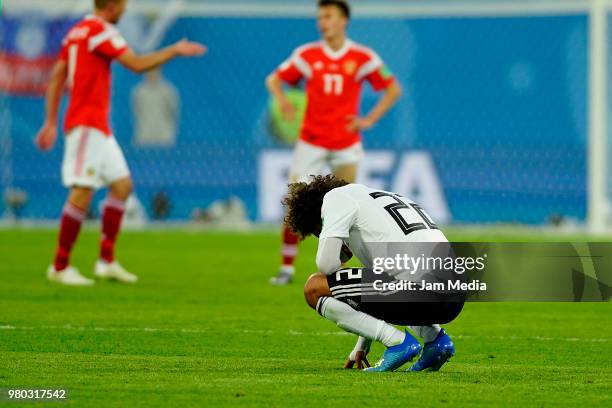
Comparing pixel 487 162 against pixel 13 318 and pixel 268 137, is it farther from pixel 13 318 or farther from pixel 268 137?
pixel 13 318

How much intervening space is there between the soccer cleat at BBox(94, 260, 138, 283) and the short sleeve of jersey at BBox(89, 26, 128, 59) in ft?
6.09

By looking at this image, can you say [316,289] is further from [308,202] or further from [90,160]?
[90,160]

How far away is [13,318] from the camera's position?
964 centimetres

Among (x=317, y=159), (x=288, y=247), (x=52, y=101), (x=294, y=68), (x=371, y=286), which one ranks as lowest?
(x=288, y=247)

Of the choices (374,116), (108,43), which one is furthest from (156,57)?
(374,116)

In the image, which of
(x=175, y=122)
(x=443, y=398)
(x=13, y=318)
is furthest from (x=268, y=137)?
(x=443, y=398)

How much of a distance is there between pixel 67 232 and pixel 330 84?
2.70m

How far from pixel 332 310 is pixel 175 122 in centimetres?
1464

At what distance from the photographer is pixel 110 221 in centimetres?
1262

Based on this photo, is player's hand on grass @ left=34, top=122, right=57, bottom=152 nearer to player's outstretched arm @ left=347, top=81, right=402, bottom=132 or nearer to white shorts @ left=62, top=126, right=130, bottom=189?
white shorts @ left=62, top=126, right=130, bottom=189

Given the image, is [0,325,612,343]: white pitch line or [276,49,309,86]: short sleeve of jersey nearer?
[0,325,612,343]: white pitch line

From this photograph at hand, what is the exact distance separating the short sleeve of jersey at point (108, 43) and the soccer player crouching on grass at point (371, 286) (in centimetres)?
544

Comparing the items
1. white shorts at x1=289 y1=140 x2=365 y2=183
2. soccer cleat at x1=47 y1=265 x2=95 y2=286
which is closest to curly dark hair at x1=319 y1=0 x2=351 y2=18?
white shorts at x1=289 y1=140 x2=365 y2=183

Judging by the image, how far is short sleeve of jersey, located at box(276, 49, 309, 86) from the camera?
13.0 metres
